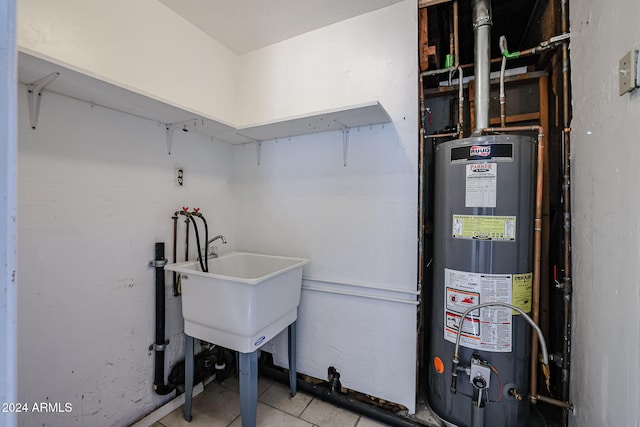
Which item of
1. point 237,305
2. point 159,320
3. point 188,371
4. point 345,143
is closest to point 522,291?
point 345,143

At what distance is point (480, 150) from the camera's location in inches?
48.8

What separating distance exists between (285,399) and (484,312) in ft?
4.50

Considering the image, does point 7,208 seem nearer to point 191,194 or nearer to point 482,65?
point 191,194

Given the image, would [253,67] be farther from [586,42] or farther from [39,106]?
[586,42]

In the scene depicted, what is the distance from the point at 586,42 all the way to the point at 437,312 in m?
1.46

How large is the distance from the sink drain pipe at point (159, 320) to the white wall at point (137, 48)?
2.96ft

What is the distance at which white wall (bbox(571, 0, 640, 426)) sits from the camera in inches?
33.7

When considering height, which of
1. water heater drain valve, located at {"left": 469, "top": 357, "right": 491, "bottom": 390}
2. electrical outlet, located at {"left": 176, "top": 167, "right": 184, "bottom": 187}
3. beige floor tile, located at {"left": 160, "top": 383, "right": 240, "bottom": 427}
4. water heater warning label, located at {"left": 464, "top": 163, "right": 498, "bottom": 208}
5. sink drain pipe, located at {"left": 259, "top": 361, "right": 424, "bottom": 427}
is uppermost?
electrical outlet, located at {"left": 176, "top": 167, "right": 184, "bottom": 187}

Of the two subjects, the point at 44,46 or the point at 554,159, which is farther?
the point at 554,159

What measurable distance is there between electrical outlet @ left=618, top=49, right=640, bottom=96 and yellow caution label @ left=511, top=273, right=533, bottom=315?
82 cm

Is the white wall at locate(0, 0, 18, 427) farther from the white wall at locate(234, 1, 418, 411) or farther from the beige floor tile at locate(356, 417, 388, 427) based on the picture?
the beige floor tile at locate(356, 417, 388, 427)

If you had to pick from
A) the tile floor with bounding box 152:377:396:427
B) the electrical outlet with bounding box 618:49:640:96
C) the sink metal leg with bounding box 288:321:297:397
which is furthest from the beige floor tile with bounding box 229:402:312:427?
the electrical outlet with bounding box 618:49:640:96

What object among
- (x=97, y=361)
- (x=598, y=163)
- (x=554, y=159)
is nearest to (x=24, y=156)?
(x=97, y=361)

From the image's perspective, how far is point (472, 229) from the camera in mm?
1270
